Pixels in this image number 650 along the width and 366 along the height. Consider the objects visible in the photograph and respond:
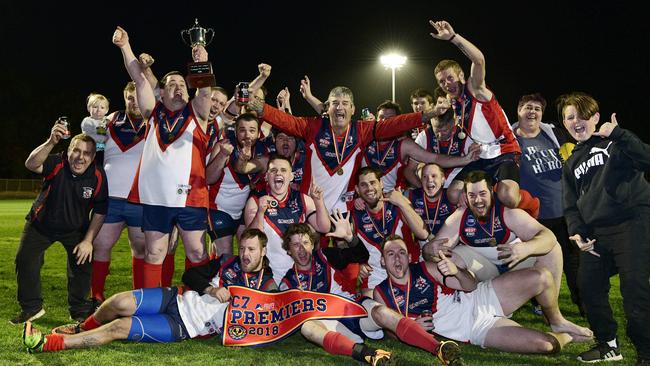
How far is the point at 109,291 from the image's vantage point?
729 centimetres

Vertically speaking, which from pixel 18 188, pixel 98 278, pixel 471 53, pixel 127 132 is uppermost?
pixel 18 188

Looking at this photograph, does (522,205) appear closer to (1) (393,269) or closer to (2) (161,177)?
(1) (393,269)

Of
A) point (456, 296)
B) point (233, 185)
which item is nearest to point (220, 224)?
point (233, 185)

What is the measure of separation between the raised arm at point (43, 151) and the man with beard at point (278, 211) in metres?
1.76

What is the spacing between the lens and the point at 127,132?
20.3 feet

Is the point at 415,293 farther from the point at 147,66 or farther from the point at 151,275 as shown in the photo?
the point at 147,66

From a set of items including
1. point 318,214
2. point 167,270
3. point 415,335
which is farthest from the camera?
point 167,270

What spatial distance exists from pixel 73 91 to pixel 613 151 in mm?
61684

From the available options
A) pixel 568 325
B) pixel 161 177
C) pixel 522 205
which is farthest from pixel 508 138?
pixel 161 177

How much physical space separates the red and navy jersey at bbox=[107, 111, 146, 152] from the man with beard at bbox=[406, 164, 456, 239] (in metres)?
2.87

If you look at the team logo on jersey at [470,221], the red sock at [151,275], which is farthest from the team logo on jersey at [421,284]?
the red sock at [151,275]

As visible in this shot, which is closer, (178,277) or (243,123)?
(243,123)

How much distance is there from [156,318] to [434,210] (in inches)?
106

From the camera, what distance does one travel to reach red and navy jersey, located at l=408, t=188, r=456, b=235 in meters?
5.71
